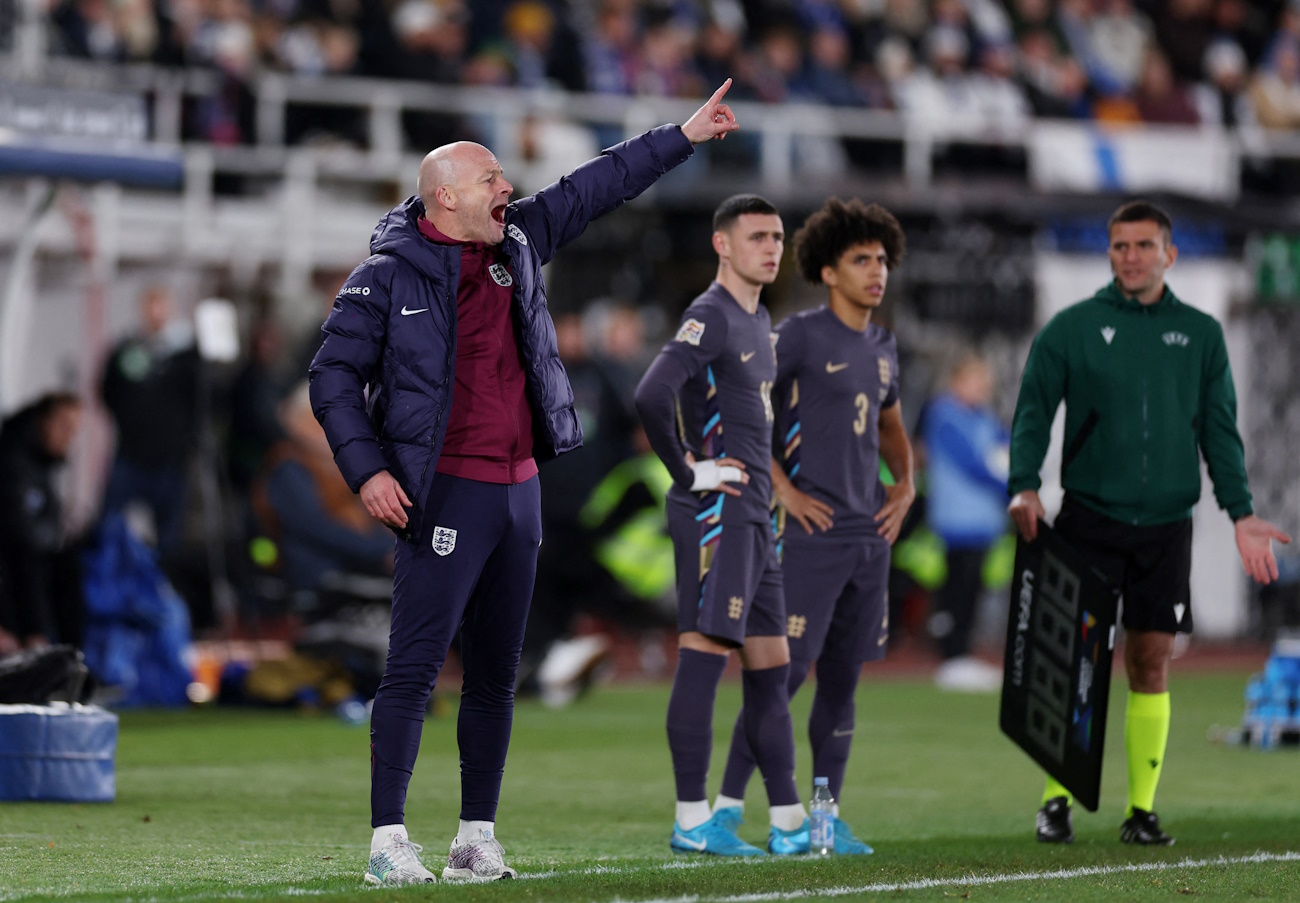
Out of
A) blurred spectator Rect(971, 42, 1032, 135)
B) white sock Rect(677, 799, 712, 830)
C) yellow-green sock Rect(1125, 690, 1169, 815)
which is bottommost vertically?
white sock Rect(677, 799, 712, 830)

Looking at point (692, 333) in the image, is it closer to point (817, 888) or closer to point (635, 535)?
point (817, 888)

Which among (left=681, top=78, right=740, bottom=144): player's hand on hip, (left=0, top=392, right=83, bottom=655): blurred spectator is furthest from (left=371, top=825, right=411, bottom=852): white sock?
(left=0, top=392, right=83, bottom=655): blurred spectator

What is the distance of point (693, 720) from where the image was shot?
749 centimetres

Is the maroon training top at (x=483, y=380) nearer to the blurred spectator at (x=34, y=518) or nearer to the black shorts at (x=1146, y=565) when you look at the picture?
the black shorts at (x=1146, y=565)

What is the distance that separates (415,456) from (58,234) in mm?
10078

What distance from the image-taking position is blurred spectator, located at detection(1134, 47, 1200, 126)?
22.2 metres

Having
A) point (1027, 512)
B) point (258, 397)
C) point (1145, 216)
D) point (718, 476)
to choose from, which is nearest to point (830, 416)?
point (718, 476)

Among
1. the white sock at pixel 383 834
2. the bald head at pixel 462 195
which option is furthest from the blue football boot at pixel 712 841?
the bald head at pixel 462 195

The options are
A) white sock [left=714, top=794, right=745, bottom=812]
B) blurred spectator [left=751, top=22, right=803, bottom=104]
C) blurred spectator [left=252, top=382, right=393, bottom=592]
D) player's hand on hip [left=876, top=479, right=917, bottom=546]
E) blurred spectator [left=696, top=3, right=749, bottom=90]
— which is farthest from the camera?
blurred spectator [left=751, top=22, right=803, bottom=104]

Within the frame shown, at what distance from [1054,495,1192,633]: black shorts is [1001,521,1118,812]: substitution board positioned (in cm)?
7

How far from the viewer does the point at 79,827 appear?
25.7 feet

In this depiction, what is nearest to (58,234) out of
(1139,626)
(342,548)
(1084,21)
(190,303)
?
(190,303)

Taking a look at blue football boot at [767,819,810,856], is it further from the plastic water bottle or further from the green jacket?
the green jacket

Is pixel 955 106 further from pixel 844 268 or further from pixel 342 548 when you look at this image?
pixel 844 268
